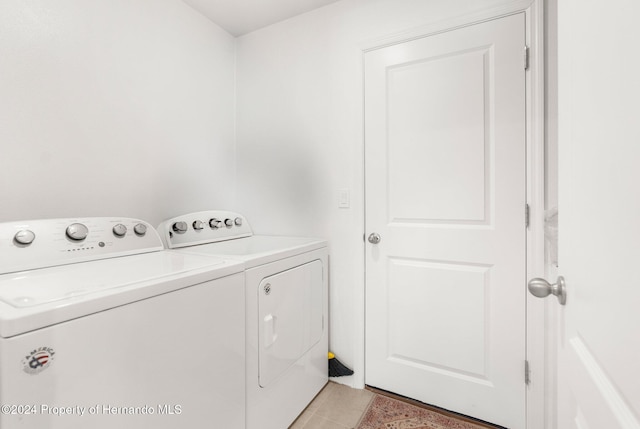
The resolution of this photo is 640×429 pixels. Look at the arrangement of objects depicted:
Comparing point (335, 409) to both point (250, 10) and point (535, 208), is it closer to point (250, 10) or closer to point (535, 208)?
point (535, 208)

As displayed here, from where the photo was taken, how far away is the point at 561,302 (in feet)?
2.20

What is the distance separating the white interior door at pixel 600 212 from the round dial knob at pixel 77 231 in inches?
63.8

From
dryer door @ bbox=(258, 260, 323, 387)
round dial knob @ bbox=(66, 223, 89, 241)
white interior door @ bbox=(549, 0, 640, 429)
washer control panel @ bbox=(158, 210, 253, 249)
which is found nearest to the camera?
white interior door @ bbox=(549, 0, 640, 429)

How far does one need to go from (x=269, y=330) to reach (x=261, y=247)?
552 millimetres

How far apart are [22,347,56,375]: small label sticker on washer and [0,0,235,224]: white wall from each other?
36.7 inches

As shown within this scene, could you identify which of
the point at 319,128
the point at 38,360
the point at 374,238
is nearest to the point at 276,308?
the point at 374,238

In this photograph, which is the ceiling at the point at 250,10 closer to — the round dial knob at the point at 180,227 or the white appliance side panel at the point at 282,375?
the round dial knob at the point at 180,227

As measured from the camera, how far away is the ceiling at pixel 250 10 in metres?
1.91

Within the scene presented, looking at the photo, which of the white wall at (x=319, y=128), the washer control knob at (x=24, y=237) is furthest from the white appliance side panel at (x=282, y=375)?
the washer control knob at (x=24, y=237)

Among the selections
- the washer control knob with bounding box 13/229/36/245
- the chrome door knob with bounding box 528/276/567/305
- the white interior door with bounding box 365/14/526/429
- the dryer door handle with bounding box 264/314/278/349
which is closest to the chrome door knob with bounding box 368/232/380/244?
the white interior door with bounding box 365/14/526/429

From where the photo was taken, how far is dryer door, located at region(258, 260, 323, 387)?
1.32m

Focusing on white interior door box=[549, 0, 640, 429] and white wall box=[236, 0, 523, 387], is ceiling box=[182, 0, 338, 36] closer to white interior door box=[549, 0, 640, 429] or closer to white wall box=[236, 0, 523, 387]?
white wall box=[236, 0, 523, 387]

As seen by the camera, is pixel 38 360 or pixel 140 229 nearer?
pixel 38 360

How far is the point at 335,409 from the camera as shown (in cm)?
165
